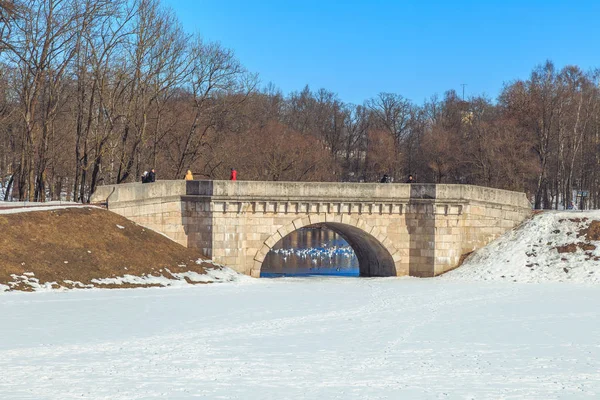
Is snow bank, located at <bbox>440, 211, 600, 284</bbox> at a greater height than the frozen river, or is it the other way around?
snow bank, located at <bbox>440, 211, 600, 284</bbox>

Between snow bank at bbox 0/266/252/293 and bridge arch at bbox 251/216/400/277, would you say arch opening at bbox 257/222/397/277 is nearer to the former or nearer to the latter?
bridge arch at bbox 251/216/400/277

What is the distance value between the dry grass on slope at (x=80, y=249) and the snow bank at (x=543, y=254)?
36.7ft

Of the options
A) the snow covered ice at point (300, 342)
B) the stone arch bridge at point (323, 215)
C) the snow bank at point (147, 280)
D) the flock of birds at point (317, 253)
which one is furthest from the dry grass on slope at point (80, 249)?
the flock of birds at point (317, 253)

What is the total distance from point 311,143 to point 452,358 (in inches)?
1979

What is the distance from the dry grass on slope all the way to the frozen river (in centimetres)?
153

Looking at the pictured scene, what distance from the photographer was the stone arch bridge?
99.2 ft

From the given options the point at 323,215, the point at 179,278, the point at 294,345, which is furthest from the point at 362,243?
the point at 294,345

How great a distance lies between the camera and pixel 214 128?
47.4 m

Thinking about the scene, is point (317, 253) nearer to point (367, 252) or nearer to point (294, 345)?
point (367, 252)

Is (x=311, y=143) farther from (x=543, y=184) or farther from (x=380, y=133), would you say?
(x=543, y=184)

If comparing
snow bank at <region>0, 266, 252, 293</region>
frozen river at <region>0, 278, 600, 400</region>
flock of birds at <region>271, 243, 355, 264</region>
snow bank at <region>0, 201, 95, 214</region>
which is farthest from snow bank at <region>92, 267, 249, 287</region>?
flock of birds at <region>271, 243, 355, 264</region>

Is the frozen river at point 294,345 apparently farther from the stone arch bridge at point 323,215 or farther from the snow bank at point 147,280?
the stone arch bridge at point 323,215

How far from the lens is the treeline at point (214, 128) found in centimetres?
3519

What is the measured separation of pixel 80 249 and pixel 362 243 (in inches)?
515
